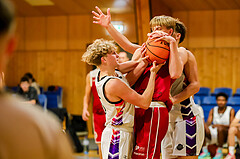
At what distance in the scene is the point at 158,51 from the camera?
2959 mm

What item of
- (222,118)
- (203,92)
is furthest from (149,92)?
(203,92)

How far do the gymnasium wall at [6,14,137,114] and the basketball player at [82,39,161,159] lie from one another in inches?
343

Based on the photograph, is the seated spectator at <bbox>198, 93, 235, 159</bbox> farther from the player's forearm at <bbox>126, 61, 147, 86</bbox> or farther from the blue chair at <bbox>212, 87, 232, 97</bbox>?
the player's forearm at <bbox>126, 61, 147, 86</bbox>

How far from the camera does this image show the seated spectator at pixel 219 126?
691 centimetres

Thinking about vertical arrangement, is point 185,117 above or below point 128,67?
below

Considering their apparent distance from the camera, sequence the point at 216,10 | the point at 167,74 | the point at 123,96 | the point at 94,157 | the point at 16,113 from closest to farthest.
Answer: the point at 16,113
the point at 123,96
the point at 167,74
the point at 94,157
the point at 216,10

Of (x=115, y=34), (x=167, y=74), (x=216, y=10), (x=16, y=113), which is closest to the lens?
(x=16, y=113)

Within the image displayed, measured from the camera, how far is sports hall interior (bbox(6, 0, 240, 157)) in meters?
11.4

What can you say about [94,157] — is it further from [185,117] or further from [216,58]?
[216,58]

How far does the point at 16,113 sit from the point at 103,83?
2.04m

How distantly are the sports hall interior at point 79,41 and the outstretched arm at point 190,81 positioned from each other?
22.8ft

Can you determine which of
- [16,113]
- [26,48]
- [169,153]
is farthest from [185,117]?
[26,48]

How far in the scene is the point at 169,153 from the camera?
3.55 m

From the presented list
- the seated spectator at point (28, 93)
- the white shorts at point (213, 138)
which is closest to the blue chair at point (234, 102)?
the white shorts at point (213, 138)
